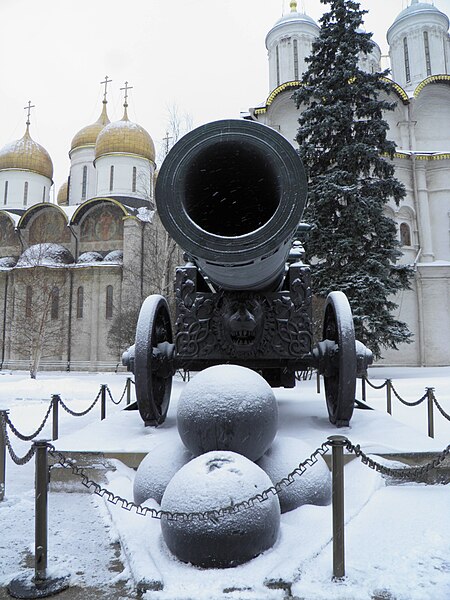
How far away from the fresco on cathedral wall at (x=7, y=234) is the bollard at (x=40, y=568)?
35312mm

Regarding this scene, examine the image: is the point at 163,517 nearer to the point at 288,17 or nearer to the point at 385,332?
the point at 385,332

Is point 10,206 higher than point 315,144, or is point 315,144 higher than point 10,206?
point 10,206

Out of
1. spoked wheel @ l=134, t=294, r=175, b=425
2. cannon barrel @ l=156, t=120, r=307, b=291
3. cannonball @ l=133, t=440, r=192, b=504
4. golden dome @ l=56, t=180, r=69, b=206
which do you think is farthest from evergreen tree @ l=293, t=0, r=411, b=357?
golden dome @ l=56, t=180, r=69, b=206

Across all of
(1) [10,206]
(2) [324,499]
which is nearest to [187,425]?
(2) [324,499]

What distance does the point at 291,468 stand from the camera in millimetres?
3658

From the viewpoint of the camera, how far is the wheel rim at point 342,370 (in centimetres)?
485

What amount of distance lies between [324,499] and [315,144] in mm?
16966

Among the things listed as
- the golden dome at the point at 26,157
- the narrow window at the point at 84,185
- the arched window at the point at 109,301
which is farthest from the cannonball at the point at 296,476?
the narrow window at the point at 84,185

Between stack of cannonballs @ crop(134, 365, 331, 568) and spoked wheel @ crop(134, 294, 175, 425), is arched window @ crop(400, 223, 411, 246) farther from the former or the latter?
stack of cannonballs @ crop(134, 365, 331, 568)

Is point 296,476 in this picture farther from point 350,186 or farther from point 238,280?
→ point 350,186

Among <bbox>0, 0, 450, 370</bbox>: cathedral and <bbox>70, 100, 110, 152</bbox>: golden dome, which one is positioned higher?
<bbox>70, 100, 110, 152</bbox>: golden dome

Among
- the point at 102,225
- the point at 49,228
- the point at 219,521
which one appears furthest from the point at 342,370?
the point at 49,228

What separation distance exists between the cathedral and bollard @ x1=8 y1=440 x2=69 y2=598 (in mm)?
20980

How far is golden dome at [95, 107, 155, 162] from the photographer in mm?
35812
